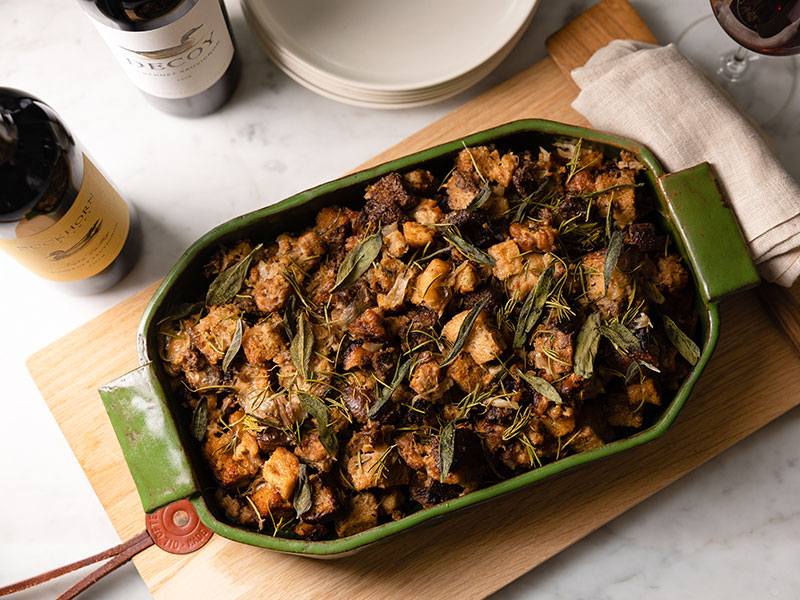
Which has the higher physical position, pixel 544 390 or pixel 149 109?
pixel 149 109

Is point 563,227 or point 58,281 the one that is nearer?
point 563,227

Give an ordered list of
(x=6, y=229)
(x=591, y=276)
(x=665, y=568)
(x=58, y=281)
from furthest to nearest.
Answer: (x=665, y=568) → (x=58, y=281) → (x=591, y=276) → (x=6, y=229)

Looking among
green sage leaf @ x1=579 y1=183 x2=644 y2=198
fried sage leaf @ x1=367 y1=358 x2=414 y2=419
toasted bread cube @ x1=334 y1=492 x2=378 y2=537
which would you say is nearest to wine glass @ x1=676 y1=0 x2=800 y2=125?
green sage leaf @ x1=579 y1=183 x2=644 y2=198

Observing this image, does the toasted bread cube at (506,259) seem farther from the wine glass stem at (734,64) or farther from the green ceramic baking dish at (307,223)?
the wine glass stem at (734,64)

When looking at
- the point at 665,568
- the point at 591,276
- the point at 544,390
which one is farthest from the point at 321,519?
the point at 665,568

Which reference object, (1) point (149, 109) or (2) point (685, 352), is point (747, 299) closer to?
(2) point (685, 352)

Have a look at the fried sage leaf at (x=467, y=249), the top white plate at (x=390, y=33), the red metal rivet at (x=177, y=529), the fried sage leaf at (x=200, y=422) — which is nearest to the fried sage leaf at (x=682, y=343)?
the fried sage leaf at (x=467, y=249)
